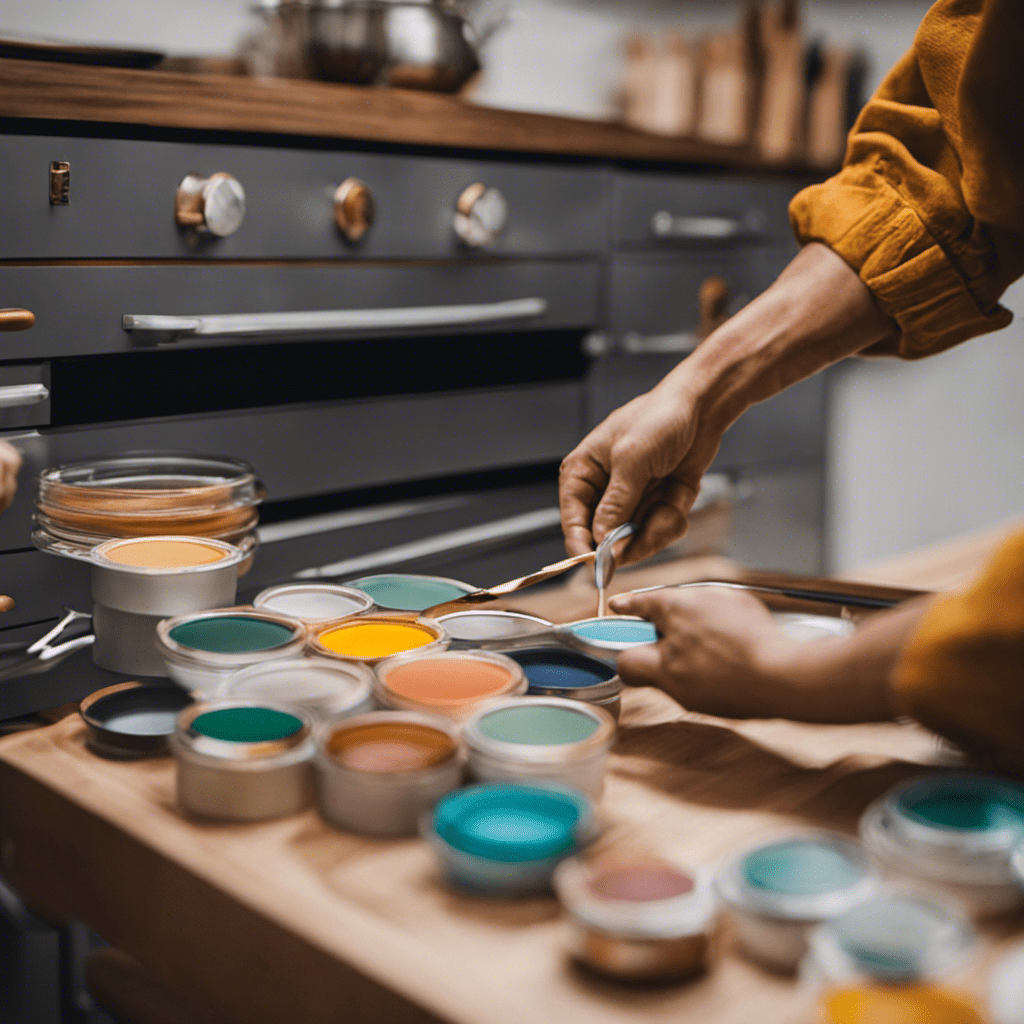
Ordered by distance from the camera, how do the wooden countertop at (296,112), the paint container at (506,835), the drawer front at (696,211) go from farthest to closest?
the drawer front at (696,211) < the wooden countertop at (296,112) < the paint container at (506,835)

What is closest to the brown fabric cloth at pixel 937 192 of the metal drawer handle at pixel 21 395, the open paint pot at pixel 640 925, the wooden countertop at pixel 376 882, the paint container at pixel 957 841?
the wooden countertop at pixel 376 882

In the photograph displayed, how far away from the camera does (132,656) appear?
2.70ft

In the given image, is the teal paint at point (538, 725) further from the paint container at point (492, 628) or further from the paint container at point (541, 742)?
the paint container at point (492, 628)

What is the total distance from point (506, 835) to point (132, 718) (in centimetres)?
30

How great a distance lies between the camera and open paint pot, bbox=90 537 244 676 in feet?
2.63

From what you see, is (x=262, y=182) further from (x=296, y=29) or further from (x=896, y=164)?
(x=896, y=164)

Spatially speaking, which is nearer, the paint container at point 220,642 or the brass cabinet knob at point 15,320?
the paint container at point 220,642

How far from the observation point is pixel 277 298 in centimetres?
141

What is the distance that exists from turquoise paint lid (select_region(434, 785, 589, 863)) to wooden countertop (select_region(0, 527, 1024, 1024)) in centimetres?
2

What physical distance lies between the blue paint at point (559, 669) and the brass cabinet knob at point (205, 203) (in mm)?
706

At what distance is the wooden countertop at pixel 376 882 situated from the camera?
1.56 feet

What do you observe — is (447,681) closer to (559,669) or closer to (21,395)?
(559,669)

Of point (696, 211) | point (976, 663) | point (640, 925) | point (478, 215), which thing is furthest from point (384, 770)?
point (696, 211)

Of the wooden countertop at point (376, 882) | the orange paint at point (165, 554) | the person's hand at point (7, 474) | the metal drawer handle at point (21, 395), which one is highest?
the metal drawer handle at point (21, 395)
